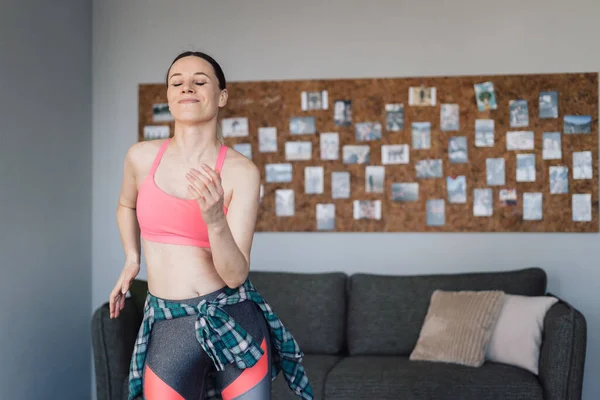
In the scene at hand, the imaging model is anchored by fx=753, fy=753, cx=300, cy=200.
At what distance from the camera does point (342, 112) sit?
434 cm

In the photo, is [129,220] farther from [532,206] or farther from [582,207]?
[582,207]

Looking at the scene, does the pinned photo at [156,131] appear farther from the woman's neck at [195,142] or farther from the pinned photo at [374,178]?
the woman's neck at [195,142]

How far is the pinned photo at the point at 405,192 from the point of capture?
14.1 ft

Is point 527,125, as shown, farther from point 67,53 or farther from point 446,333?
point 67,53

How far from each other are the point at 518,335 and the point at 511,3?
1921 mm

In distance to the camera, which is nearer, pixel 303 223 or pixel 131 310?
pixel 131 310

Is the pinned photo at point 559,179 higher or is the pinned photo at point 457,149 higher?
the pinned photo at point 457,149

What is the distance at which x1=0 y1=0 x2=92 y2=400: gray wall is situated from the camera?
360cm

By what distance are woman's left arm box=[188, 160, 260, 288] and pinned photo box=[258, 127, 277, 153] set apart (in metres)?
2.67

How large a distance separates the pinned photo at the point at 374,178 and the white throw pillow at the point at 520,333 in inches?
41.1

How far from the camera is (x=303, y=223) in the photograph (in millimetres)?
4371

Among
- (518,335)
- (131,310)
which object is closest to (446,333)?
(518,335)

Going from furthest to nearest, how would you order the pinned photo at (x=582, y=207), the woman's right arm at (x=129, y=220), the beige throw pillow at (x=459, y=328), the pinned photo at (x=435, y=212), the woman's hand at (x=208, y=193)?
the pinned photo at (x=435, y=212) < the pinned photo at (x=582, y=207) < the beige throw pillow at (x=459, y=328) < the woman's right arm at (x=129, y=220) < the woman's hand at (x=208, y=193)

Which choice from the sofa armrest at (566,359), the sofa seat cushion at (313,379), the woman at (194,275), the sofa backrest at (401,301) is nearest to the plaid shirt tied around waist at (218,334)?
the woman at (194,275)
